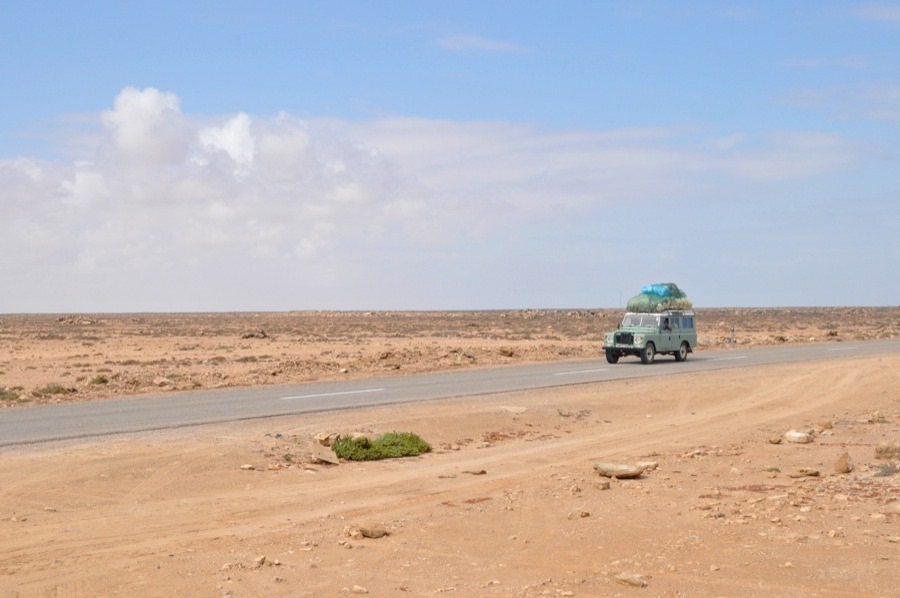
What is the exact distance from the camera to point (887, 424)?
19.5 m

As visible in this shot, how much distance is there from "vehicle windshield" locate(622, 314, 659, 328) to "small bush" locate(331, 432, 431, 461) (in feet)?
73.6

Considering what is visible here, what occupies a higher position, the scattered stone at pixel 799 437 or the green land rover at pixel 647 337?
the green land rover at pixel 647 337

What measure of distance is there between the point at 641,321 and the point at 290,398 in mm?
17772

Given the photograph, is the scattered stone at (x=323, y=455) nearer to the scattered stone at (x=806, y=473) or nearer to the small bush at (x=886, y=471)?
the scattered stone at (x=806, y=473)

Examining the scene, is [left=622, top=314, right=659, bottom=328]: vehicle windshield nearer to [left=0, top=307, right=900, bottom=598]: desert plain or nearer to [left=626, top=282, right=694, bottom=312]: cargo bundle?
[left=626, top=282, right=694, bottom=312]: cargo bundle

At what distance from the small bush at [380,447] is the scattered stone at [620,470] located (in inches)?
150

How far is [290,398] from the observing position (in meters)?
24.2

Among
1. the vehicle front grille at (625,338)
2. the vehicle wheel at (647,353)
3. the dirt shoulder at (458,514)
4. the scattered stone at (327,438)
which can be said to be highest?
the vehicle front grille at (625,338)

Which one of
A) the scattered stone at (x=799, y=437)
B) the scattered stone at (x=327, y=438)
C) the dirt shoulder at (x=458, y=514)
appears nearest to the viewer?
the dirt shoulder at (x=458, y=514)

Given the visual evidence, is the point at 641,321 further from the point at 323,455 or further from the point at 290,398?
the point at 323,455

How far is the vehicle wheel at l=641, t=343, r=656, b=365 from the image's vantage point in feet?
121

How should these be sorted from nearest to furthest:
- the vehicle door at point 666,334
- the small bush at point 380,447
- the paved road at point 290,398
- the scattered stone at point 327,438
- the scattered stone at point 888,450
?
the scattered stone at point 888,450, the small bush at point 380,447, the scattered stone at point 327,438, the paved road at point 290,398, the vehicle door at point 666,334

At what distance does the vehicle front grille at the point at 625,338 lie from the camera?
37.2 m

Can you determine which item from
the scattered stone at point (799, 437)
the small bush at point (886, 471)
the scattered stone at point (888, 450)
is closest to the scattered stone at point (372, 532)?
the small bush at point (886, 471)
